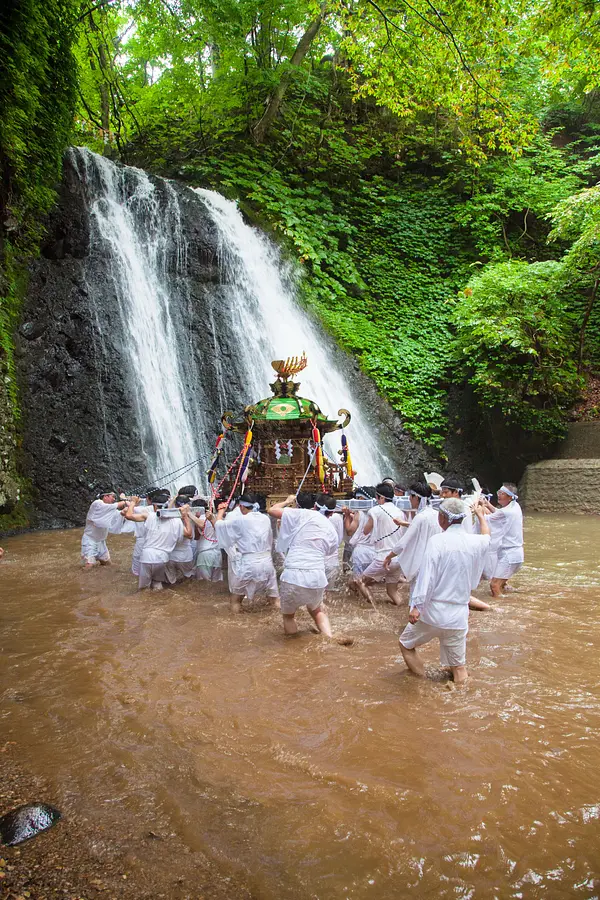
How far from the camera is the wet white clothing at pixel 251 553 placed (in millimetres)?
6523

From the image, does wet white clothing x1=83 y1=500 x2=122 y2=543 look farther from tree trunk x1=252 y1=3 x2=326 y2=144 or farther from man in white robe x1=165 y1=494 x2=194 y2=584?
tree trunk x1=252 y1=3 x2=326 y2=144

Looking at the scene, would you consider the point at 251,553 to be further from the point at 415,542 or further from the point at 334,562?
the point at 415,542

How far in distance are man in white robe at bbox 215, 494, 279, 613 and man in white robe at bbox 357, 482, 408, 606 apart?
1.33m

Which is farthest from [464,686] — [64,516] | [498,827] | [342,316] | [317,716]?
[342,316]

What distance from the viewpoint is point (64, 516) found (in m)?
12.4

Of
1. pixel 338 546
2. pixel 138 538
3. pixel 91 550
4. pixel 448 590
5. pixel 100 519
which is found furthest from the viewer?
pixel 91 550

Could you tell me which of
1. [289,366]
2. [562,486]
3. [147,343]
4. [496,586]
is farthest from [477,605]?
[147,343]

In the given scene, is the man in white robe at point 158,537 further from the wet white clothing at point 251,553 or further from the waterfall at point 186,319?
the waterfall at point 186,319

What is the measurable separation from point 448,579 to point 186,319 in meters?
12.9

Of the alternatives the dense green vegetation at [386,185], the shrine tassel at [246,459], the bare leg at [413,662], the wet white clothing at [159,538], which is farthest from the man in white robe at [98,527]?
the dense green vegetation at [386,185]

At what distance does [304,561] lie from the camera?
5.55 m

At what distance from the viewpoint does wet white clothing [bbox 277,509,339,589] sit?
5.49 metres

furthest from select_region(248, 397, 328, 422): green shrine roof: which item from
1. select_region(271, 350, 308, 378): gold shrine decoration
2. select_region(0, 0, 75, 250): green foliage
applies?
select_region(0, 0, 75, 250): green foliage

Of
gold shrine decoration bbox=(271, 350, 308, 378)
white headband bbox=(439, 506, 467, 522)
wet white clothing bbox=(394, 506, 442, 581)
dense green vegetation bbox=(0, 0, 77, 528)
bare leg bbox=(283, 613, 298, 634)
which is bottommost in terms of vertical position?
bare leg bbox=(283, 613, 298, 634)
